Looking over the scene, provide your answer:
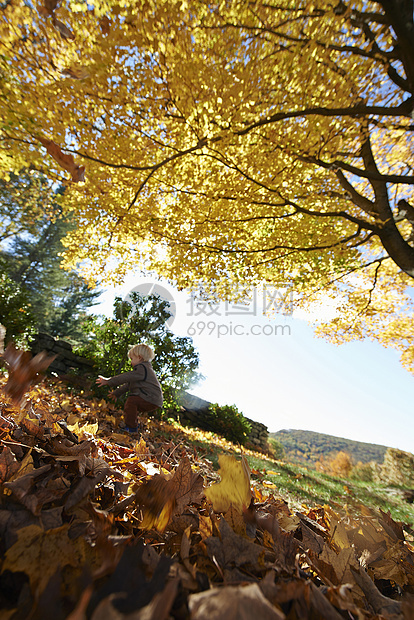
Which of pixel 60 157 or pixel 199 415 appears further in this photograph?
pixel 199 415

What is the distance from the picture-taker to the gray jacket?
4.09 meters

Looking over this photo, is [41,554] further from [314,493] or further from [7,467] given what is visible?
[314,493]

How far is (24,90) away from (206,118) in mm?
2560

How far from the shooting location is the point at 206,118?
414 cm

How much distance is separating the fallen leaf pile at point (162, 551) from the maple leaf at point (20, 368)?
12 cm

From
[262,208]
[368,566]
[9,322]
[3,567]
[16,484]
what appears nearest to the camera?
[3,567]

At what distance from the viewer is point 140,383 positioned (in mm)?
4164

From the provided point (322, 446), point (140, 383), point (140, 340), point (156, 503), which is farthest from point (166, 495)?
point (322, 446)

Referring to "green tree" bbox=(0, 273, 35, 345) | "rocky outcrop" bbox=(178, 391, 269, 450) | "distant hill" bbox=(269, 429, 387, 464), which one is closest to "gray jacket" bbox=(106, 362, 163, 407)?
"green tree" bbox=(0, 273, 35, 345)

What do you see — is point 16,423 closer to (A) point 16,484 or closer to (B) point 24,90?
(A) point 16,484

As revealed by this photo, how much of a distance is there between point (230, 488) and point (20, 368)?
1.01m

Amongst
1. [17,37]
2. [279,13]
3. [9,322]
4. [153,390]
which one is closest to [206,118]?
[279,13]

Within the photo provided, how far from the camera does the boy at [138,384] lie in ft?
13.1

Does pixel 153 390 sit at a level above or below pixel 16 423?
above
